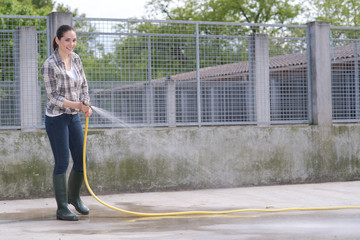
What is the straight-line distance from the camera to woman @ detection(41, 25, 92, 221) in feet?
18.4

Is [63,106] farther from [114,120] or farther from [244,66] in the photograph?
[244,66]

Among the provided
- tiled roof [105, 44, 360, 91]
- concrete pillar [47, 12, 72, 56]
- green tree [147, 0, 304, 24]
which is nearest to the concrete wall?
tiled roof [105, 44, 360, 91]

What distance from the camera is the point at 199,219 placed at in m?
5.61

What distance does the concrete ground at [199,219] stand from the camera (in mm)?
4758

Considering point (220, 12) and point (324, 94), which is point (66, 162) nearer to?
point (324, 94)

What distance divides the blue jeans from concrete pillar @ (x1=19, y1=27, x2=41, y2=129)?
220cm

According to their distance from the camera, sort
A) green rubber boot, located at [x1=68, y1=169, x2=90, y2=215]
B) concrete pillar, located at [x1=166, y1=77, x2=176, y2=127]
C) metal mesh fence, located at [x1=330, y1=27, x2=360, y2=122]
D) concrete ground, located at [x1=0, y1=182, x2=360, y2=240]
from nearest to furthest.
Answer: concrete ground, located at [x1=0, y1=182, x2=360, y2=240], green rubber boot, located at [x1=68, y1=169, x2=90, y2=215], concrete pillar, located at [x1=166, y1=77, x2=176, y2=127], metal mesh fence, located at [x1=330, y1=27, x2=360, y2=122]

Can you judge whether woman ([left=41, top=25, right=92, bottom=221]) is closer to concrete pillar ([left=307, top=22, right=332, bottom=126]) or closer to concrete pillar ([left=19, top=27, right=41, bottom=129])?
concrete pillar ([left=19, top=27, right=41, bottom=129])

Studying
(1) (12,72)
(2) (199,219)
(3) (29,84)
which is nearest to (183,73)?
(3) (29,84)

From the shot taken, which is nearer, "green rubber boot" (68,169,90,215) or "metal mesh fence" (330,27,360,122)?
"green rubber boot" (68,169,90,215)

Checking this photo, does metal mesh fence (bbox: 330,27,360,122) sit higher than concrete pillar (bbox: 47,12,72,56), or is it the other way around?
concrete pillar (bbox: 47,12,72,56)

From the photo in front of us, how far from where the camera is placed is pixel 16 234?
16.0 feet

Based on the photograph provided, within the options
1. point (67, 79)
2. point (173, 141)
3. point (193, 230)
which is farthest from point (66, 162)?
point (173, 141)

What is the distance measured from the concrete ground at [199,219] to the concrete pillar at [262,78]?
4.88 feet
